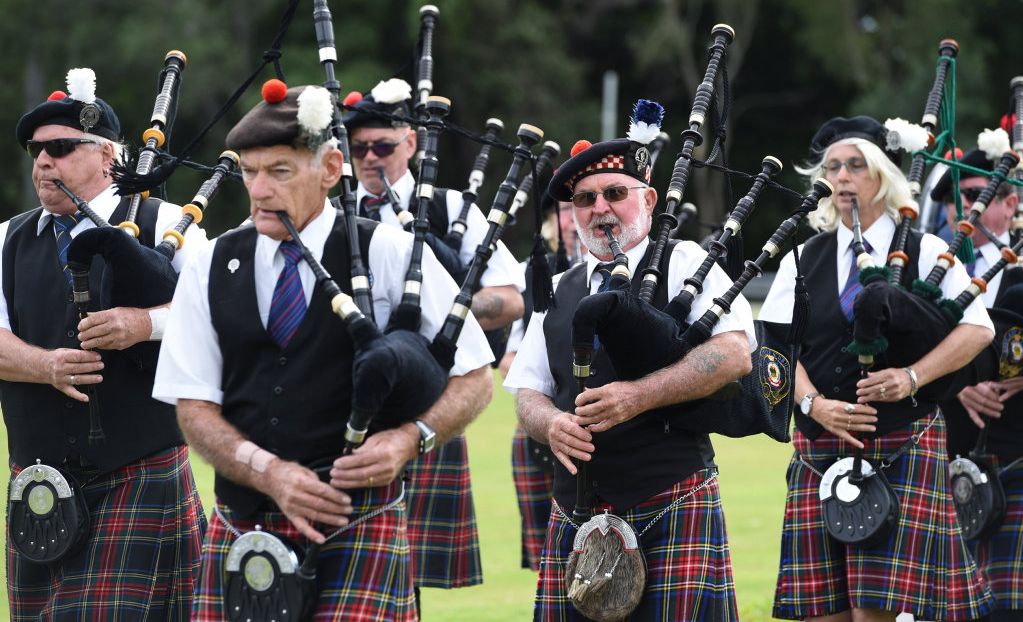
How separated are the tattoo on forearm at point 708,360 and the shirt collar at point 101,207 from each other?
1.71 metres

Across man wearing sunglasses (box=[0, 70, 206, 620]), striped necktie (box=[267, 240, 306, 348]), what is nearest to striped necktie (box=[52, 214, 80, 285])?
man wearing sunglasses (box=[0, 70, 206, 620])

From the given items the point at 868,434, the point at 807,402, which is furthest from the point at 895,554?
the point at 807,402

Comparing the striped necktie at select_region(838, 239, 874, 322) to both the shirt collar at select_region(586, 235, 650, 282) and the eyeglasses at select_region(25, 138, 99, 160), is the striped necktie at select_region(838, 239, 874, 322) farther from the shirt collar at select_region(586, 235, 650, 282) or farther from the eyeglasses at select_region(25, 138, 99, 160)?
the eyeglasses at select_region(25, 138, 99, 160)

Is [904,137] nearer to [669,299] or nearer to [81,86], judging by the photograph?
[669,299]

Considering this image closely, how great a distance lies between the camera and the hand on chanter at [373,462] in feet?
9.70

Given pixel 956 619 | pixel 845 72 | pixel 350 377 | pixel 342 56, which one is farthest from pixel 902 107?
pixel 350 377

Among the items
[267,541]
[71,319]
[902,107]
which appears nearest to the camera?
[267,541]

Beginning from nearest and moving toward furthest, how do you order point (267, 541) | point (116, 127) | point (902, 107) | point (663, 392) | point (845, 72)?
point (267, 541) → point (663, 392) → point (116, 127) → point (902, 107) → point (845, 72)

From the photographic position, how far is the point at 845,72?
2642cm

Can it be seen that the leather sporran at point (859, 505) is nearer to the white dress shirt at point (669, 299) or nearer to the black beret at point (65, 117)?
the white dress shirt at point (669, 299)

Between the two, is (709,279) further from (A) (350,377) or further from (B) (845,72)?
(B) (845,72)

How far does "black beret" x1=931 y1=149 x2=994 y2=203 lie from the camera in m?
5.57

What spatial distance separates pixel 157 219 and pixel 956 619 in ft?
8.88

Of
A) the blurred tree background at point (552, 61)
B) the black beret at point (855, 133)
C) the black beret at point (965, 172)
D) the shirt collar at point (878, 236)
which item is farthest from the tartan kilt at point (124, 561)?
the blurred tree background at point (552, 61)
